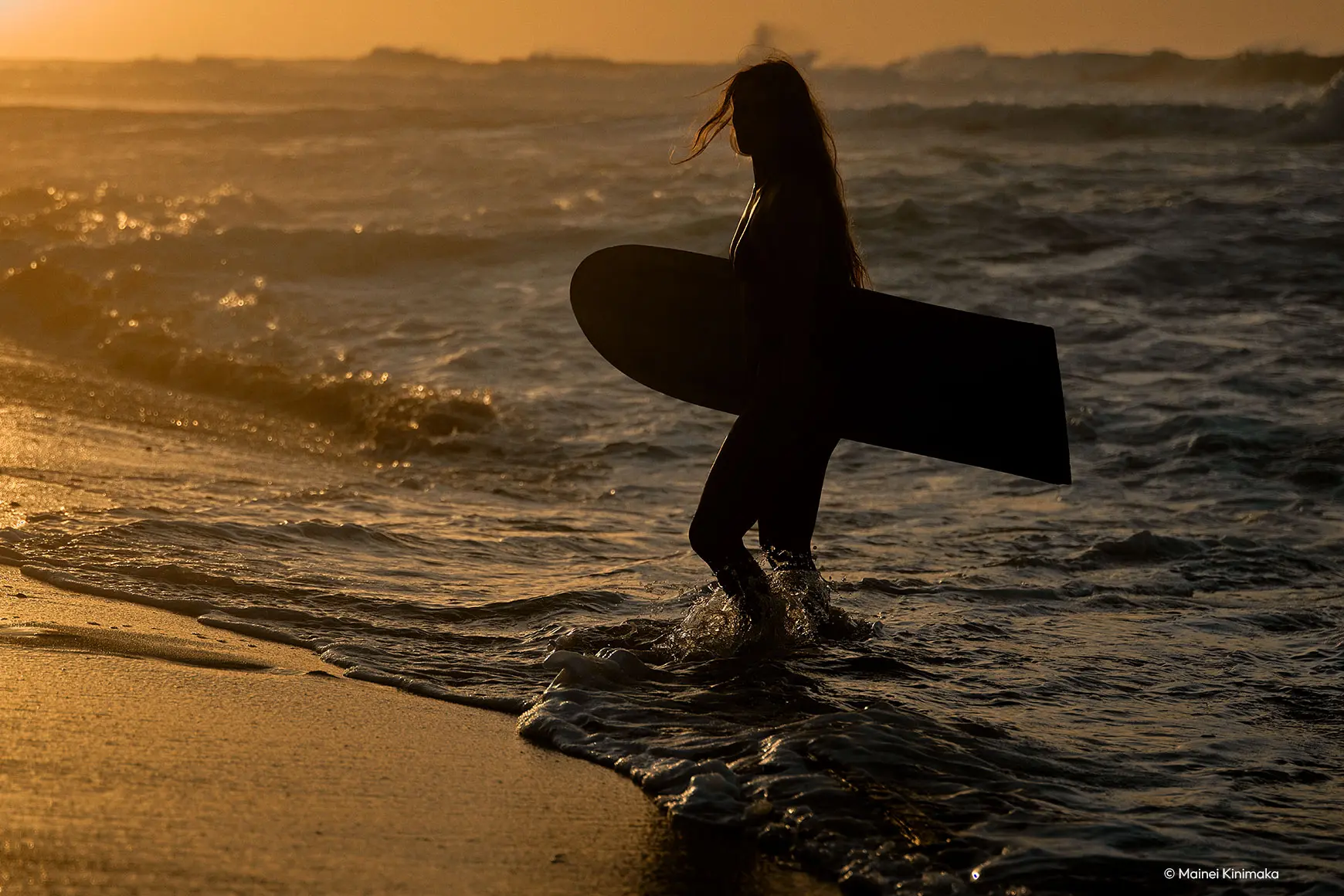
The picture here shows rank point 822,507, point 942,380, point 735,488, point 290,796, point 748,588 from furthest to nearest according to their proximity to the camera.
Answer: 1. point 822,507
2. point 942,380
3. point 748,588
4. point 735,488
5. point 290,796

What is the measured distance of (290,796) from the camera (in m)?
3.01

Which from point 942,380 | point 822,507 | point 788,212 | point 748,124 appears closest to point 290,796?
point 788,212

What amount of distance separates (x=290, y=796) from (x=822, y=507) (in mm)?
4621

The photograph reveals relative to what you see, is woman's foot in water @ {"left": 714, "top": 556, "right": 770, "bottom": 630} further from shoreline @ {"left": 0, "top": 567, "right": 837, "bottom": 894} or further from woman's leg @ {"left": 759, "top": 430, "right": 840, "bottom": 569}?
shoreline @ {"left": 0, "top": 567, "right": 837, "bottom": 894}

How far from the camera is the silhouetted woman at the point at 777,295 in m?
3.96

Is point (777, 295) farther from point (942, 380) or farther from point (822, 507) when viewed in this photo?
point (822, 507)

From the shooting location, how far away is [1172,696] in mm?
4223

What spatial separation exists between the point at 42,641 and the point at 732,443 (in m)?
2.06

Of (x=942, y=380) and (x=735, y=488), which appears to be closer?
(x=735, y=488)

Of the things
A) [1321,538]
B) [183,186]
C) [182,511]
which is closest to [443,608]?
[182,511]

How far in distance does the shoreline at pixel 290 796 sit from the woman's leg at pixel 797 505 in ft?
3.56

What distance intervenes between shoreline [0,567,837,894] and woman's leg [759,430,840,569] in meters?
1.09

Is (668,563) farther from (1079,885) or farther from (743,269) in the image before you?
(1079,885)

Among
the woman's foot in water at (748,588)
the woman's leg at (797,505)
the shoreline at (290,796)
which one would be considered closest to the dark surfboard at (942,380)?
the woman's leg at (797,505)
